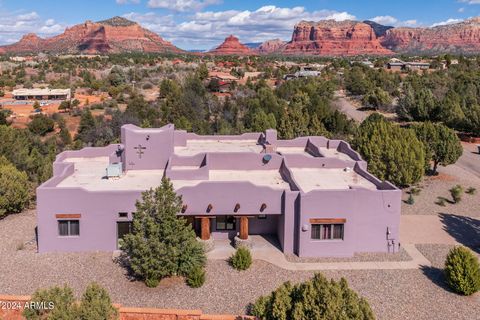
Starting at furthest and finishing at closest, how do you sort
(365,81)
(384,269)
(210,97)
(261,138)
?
(365,81)
(210,97)
(261,138)
(384,269)

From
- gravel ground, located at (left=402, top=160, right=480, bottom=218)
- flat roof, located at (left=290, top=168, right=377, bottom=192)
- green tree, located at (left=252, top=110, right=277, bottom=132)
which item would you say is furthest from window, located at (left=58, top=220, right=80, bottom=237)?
green tree, located at (left=252, top=110, right=277, bottom=132)

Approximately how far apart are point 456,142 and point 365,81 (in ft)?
155

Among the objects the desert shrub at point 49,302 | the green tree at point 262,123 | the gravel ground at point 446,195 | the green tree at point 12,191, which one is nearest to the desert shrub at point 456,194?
the gravel ground at point 446,195

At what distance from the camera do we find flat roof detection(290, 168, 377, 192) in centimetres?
2189

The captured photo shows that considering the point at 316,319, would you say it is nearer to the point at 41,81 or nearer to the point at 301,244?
the point at 301,244

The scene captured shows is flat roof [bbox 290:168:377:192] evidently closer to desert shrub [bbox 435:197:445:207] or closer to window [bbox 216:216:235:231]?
window [bbox 216:216:235:231]

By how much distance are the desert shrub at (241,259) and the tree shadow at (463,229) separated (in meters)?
11.4

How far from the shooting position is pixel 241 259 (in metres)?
18.8

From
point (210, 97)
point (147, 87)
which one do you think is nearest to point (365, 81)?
point (210, 97)

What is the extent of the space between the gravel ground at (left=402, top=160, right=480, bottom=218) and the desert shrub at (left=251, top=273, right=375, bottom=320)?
51.8 feet

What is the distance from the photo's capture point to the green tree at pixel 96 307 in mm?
12445

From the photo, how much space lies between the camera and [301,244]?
65.4ft

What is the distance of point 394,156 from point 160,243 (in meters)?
17.8

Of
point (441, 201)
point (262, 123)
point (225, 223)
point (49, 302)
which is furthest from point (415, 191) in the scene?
point (49, 302)
